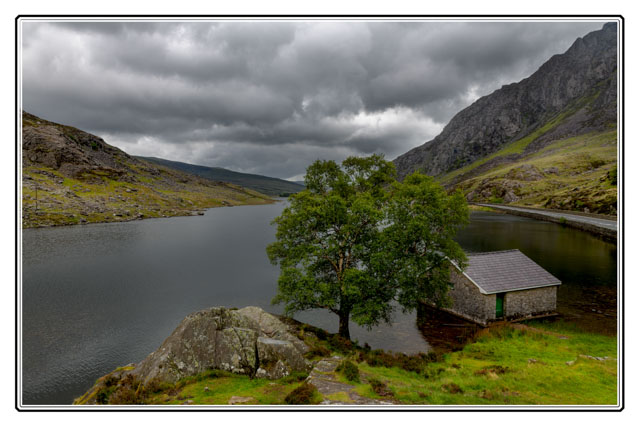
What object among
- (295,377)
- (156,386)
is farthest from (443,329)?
(156,386)

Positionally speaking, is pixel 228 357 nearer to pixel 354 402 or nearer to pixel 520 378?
pixel 354 402

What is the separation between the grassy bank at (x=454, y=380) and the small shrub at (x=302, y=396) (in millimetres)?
52

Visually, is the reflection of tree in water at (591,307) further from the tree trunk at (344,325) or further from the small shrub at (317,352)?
the small shrub at (317,352)

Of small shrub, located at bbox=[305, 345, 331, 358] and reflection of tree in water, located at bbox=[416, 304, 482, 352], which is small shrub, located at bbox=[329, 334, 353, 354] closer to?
small shrub, located at bbox=[305, 345, 331, 358]

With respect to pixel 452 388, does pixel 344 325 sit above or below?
below

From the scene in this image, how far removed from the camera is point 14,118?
38.9ft

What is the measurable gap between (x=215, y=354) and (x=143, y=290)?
32586 millimetres

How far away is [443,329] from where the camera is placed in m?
31.4

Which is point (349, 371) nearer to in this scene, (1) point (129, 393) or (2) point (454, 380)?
(2) point (454, 380)

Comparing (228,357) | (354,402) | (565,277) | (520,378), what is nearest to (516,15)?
(354,402)

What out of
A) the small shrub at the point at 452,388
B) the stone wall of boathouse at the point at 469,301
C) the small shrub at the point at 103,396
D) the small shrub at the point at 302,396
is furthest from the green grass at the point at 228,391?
the stone wall of boathouse at the point at 469,301

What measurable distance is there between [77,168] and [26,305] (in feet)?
521

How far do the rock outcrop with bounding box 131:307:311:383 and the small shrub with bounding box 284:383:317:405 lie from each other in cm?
400

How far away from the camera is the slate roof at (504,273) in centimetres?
3122
